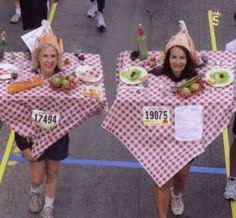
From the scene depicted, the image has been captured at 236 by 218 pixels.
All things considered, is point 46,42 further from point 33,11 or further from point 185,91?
point 33,11

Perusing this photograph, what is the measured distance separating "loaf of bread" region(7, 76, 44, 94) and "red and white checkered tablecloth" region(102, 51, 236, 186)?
2.51 feet

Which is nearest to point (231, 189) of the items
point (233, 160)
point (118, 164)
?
point (233, 160)

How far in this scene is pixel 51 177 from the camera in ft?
19.5

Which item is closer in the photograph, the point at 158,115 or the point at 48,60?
the point at 158,115

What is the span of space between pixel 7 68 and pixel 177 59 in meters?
1.72

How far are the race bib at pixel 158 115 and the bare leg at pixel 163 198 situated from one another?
2.09 feet

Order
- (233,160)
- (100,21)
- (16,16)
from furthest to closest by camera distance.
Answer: (16,16) < (100,21) < (233,160)

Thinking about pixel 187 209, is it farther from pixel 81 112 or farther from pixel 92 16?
pixel 92 16

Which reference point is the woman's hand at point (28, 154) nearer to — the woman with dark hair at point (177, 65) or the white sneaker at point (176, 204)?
the woman with dark hair at point (177, 65)

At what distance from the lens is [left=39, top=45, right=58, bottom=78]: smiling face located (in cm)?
550

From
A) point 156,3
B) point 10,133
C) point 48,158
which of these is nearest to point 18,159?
point 10,133

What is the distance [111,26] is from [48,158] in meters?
4.56

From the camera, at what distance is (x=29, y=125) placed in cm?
544

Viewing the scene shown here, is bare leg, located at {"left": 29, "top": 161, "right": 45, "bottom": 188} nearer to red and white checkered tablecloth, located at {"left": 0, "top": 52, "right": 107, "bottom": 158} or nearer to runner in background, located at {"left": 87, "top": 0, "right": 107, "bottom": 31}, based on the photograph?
red and white checkered tablecloth, located at {"left": 0, "top": 52, "right": 107, "bottom": 158}
